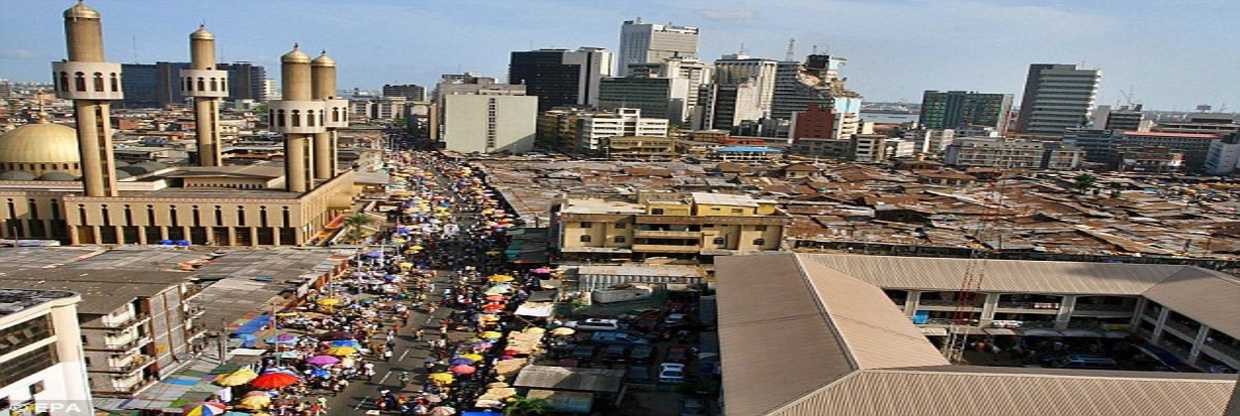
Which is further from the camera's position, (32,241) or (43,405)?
(32,241)

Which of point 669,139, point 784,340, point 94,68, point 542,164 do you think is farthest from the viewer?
point 669,139

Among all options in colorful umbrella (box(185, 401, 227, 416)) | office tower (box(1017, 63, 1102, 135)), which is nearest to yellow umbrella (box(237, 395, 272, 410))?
colorful umbrella (box(185, 401, 227, 416))

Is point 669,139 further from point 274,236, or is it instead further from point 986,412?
point 986,412

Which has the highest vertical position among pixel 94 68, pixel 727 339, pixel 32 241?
pixel 94 68

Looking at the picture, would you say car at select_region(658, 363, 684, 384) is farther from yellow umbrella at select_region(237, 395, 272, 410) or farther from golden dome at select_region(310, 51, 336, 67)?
golden dome at select_region(310, 51, 336, 67)

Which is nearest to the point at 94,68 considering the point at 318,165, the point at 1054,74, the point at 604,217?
the point at 318,165

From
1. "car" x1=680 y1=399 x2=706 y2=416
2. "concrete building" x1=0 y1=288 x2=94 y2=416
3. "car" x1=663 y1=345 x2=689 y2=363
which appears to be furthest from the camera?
"car" x1=663 y1=345 x2=689 y2=363

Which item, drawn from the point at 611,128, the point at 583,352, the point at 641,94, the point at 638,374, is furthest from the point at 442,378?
the point at 641,94
